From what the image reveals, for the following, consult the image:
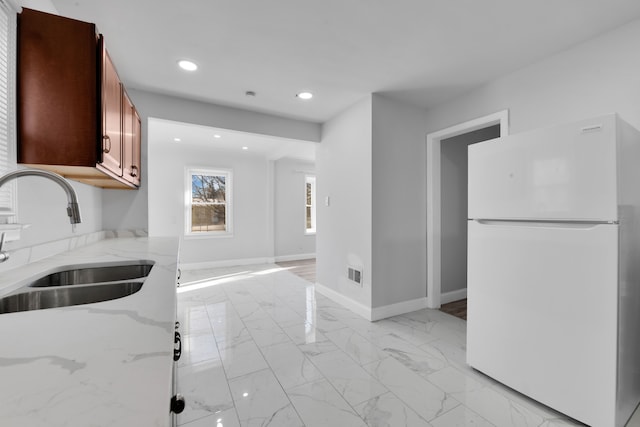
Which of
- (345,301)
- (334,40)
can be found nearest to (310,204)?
(345,301)

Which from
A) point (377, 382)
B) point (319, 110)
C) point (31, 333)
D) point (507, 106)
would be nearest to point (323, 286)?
point (377, 382)

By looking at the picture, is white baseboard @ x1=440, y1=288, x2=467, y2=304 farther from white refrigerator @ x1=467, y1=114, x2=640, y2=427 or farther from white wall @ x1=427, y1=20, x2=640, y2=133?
white wall @ x1=427, y1=20, x2=640, y2=133

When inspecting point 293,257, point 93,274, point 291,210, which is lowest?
point 293,257

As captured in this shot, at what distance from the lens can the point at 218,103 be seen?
326cm

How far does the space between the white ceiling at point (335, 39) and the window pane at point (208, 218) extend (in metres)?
3.21

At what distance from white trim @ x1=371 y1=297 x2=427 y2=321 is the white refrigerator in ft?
4.00

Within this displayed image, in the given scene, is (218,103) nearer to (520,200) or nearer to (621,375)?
(520,200)

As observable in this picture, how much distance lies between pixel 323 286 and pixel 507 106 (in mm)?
2936

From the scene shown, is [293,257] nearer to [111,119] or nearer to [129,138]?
[129,138]

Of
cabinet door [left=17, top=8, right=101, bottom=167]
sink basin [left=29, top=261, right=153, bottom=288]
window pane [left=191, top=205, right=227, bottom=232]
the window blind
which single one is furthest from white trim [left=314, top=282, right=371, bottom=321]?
window pane [left=191, top=205, right=227, bottom=232]

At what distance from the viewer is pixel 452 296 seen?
12.1 ft

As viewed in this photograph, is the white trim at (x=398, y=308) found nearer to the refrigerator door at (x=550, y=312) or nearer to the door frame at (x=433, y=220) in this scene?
the door frame at (x=433, y=220)

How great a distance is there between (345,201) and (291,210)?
337 cm

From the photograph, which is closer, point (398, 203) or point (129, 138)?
point (129, 138)
